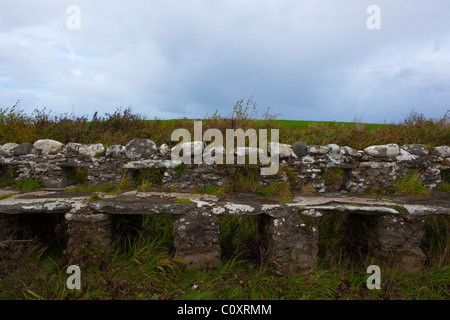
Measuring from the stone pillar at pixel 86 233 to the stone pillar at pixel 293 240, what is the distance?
2.59 m

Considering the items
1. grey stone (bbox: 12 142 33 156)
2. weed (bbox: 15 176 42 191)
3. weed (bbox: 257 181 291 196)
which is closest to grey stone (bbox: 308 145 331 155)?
weed (bbox: 257 181 291 196)

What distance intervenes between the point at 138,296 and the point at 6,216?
2683 mm

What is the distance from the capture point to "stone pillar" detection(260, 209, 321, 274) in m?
3.70

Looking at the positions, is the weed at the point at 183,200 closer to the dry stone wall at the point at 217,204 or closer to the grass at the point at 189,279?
the dry stone wall at the point at 217,204

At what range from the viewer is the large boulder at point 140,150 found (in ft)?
14.6

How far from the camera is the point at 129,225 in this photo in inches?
167

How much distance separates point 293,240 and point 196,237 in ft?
4.82

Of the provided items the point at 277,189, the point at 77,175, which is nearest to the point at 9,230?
the point at 77,175

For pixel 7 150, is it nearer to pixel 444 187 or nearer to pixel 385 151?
pixel 385 151

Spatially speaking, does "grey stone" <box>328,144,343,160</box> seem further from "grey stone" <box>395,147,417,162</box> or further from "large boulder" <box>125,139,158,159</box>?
"large boulder" <box>125,139,158,159</box>

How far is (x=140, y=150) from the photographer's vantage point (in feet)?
14.6

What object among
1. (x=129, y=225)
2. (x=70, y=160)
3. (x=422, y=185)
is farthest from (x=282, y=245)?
(x=70, y=160)
